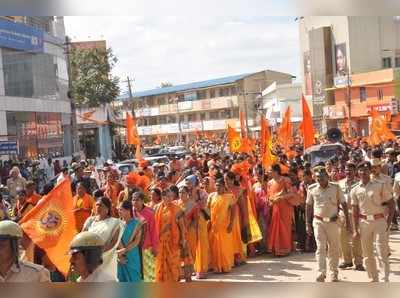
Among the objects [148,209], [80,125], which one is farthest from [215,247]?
[80,125]

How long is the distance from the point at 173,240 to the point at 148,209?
69cm

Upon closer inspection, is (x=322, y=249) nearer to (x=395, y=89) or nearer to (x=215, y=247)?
(x=215, y=247)

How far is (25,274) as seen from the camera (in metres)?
2.77

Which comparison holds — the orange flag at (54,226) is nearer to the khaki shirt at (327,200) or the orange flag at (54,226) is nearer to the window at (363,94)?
the khaki shirt at (327,200)

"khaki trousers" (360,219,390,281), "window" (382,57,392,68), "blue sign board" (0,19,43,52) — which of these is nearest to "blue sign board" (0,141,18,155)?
"blue sign board" (0,19,43,52)

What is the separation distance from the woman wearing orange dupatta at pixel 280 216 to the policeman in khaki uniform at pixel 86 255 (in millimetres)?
5851

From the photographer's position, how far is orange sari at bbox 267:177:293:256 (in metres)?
8.56

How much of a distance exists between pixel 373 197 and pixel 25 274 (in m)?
4.19

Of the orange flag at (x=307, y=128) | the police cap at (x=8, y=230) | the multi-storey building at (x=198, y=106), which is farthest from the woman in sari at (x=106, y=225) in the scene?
the multi-storey building at (x=198, y=106)

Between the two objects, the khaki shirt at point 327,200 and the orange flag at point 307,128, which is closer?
the khaki shirt at point 327,200

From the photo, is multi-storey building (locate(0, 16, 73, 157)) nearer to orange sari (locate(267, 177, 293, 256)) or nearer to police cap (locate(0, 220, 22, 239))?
orange sari (locate(267, 177, 293, 256))

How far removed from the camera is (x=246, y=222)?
27.7 ft

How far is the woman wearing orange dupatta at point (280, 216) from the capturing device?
8.52 metres

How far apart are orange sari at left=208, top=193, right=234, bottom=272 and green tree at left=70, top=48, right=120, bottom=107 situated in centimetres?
3156
